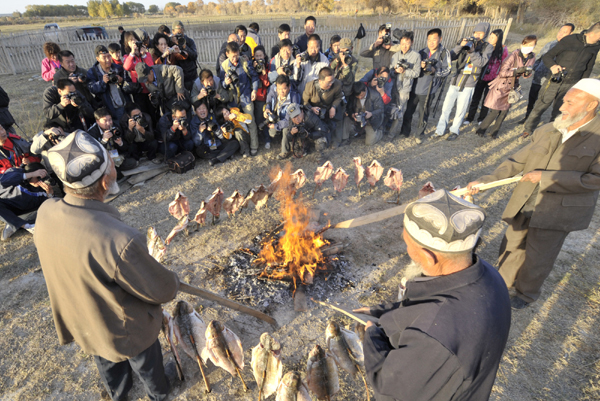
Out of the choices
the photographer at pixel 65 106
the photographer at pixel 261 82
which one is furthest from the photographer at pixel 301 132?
the photographer at pixel 65 106

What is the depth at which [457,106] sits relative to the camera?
24.4 ft

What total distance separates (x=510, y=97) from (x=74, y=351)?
881cm

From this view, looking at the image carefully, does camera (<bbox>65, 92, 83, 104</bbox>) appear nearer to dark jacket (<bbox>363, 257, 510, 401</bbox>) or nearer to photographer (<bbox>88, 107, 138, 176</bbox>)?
photographer (<bbox>88, 107, 138, 176</bbox>)

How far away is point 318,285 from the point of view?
3.78 meters

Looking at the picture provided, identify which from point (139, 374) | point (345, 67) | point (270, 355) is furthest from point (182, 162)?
point (270, 355)

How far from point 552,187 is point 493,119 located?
5.43 m

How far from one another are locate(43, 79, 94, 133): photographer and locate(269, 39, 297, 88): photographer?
3.52 m

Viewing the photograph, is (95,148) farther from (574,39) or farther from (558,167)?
(574,39)

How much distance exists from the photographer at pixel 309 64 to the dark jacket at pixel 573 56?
16.2ft

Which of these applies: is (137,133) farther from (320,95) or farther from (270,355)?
(270,355)

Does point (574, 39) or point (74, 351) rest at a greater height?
point (574, 39)

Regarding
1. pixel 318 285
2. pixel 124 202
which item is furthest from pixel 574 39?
pixel 124 202

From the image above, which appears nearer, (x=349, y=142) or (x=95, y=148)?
(x=95, y=148)

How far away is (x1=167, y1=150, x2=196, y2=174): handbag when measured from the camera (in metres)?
5.98
